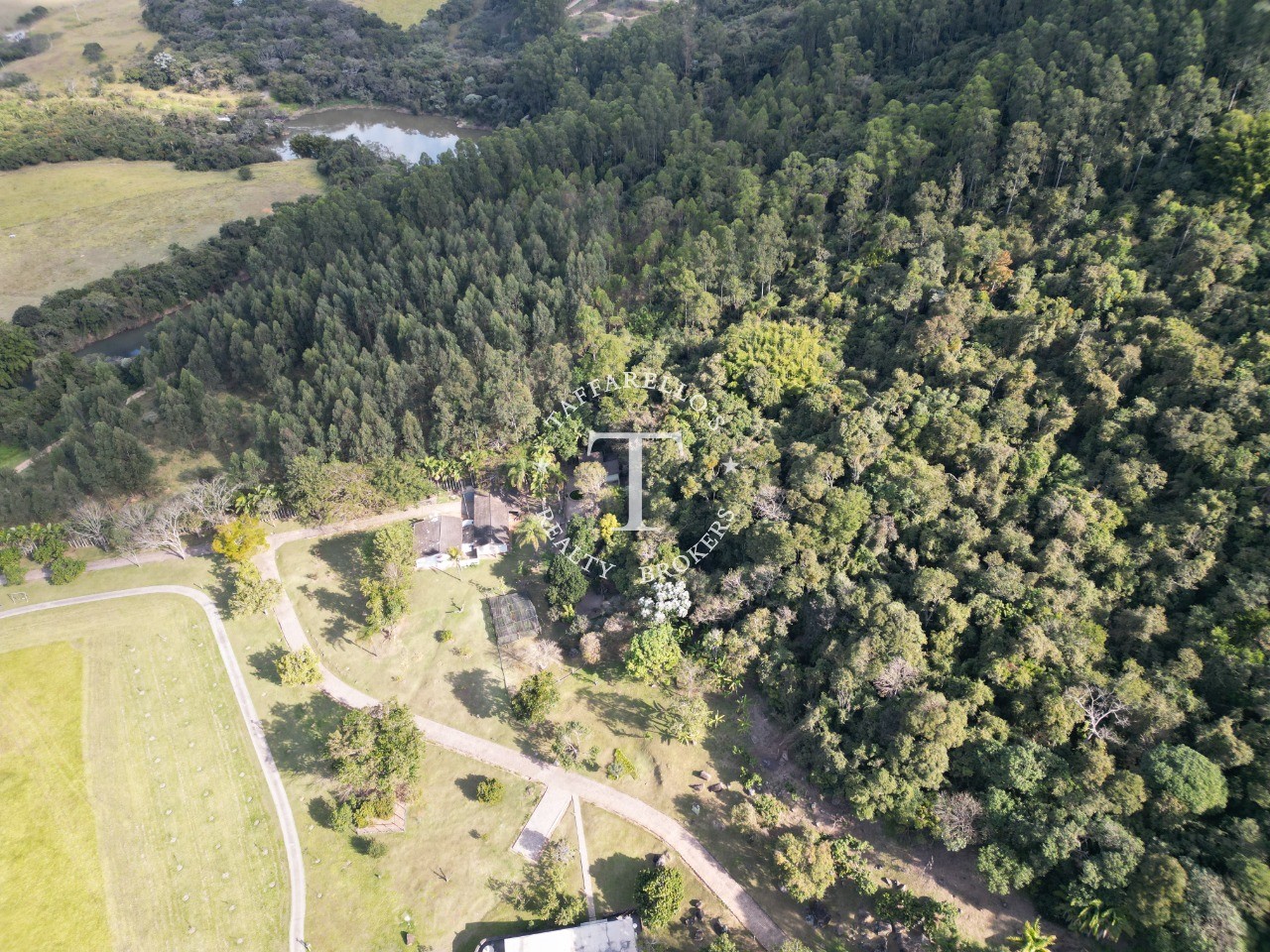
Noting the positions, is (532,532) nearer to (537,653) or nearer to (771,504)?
(537,653)

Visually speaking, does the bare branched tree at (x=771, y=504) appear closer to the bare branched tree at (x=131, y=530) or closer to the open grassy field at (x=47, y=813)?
the open grassy field at (x=47, y=813)

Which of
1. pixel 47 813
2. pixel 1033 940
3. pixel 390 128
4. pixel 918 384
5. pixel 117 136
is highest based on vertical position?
pixel 117 136

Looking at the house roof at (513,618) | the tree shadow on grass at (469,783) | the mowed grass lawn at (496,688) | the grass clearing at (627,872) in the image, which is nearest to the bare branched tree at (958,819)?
the mowed grass lawn at (496,688)

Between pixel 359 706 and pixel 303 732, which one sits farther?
pixel 359 706

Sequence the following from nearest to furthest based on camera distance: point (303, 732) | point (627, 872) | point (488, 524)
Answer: point (627, 872)
point (303, 732)
point (488, 524)

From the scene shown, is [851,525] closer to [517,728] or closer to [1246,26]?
[517,728]

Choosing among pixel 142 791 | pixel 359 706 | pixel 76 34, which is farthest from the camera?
pixel 76 34

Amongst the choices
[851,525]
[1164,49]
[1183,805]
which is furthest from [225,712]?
[1164,49]

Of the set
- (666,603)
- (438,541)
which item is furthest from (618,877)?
(438,541)
